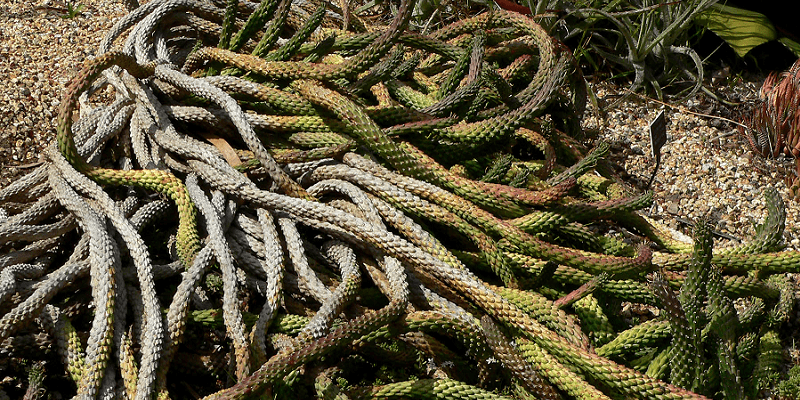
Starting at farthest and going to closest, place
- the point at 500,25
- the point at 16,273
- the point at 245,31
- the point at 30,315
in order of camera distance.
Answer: the point at 500,25, the point at 245,31, the point at 16,273, the point at 30,315

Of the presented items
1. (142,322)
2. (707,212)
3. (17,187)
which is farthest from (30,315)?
(707,212)

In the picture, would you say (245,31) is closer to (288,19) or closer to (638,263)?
(288,19)

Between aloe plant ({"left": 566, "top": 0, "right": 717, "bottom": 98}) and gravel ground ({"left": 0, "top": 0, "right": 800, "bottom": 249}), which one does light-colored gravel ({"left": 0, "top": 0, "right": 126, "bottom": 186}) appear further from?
aloe plant ({"left": 566, "top": 0, "right": 717, "bottom": 98})

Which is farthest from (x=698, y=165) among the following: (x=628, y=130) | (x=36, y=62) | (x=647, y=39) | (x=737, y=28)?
(x=36, y=62)

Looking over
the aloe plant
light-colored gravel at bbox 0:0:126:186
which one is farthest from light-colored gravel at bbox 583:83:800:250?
light-colored gravel at bbox 0:0:126:186

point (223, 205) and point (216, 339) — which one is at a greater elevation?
point (223, 205)

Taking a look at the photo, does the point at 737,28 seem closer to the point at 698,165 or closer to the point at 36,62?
the point at 698,165

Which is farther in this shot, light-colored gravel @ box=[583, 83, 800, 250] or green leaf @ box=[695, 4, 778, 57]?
green leaf @ box=[695, 4, 778, 57]
